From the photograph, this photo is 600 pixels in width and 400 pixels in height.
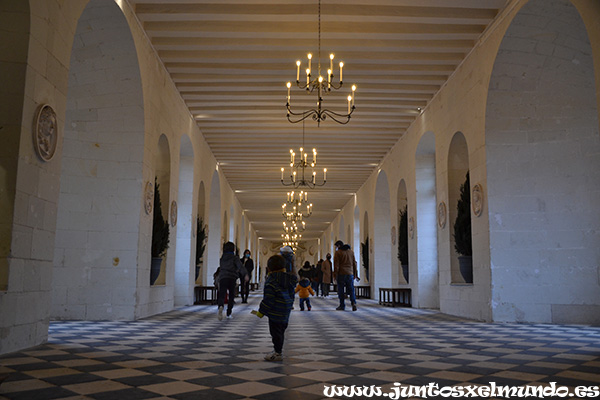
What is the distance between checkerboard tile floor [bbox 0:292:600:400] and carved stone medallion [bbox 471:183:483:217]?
2154 millimetres

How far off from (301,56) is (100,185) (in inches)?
151

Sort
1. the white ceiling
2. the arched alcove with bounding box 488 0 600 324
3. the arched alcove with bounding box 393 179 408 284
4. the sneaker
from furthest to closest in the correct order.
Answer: the arched alcove with bounding box 393 179 408 284, the arched alcove with bounding box 488 0 600 324, the white ceiling, the sneaker

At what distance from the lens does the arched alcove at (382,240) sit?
16234mm

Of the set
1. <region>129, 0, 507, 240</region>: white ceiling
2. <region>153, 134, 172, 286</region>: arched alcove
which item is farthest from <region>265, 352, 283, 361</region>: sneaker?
<region>153, 134, 172, 286</region>: arched alcove

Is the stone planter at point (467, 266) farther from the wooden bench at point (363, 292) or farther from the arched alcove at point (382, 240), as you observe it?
the wooden bench at point (363, 292)

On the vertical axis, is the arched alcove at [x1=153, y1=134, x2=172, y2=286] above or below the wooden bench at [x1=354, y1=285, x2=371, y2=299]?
above

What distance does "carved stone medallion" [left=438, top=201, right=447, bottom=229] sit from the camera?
996cm

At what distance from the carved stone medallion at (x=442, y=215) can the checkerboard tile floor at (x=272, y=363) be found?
3.62 metres

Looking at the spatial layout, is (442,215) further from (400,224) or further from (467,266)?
(400,224)

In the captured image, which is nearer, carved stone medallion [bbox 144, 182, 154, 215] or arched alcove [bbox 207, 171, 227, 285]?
carved stone medallion [bbox 144, 182, 154, 215]

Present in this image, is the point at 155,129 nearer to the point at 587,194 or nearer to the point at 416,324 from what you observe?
the point at 416,324

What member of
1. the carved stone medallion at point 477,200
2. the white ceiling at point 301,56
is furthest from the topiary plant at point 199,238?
the carved stone medallion at point 477,200

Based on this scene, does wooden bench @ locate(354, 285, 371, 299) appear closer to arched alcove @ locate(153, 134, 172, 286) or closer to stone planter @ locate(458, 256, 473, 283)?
stone planter @ locate(458, 256, 473, 283)

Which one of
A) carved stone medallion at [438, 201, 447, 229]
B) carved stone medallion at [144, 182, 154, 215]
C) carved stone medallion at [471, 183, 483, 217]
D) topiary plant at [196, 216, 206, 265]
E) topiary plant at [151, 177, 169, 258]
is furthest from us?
topiary plant at [196, 216, 206, 265]
